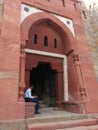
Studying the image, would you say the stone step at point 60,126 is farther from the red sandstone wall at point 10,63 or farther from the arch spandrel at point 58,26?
the arch spandrel at point 58,26

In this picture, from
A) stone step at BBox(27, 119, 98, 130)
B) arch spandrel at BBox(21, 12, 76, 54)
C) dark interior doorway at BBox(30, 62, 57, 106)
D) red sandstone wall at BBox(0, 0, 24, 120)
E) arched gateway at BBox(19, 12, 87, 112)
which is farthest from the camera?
dark interior doorway at BBox(30, 62, 57, 106)

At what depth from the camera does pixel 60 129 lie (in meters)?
4.90

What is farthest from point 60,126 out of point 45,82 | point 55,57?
point 45,82

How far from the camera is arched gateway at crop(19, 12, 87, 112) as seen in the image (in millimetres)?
7355

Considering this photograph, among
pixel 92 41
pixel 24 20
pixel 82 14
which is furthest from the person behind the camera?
pixel 82 14

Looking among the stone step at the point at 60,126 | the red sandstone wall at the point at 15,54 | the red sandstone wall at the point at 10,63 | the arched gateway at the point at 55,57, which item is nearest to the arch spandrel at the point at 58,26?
the arched gateway at the point at 55,57

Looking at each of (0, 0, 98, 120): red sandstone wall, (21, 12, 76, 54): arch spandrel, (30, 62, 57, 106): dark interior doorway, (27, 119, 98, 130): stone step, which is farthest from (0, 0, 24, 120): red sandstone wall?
(30, 62, 57, 106): dark interior doorway

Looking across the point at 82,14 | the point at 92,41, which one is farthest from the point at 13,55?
the point at 82,14

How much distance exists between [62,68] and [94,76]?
1.53 metres

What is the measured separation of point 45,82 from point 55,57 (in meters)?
1.75

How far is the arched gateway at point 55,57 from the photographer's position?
24.1 feet

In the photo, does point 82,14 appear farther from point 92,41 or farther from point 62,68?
point 62,68

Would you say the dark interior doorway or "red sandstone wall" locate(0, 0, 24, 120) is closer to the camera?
"red sandstone wall" locate(0, 0, 24, 120)

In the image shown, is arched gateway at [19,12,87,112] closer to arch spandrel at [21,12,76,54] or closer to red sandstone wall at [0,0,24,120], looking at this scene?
arch spandrel at [21,12,76,54]
